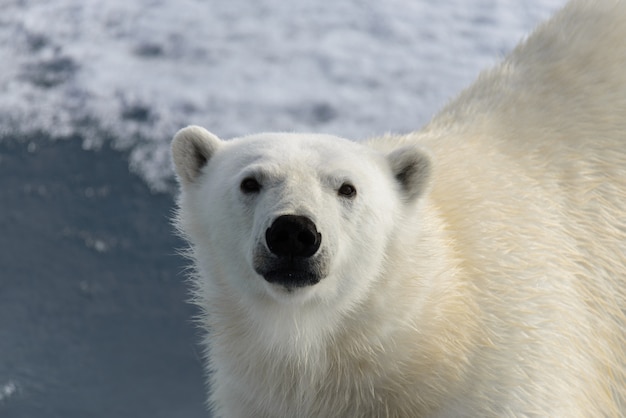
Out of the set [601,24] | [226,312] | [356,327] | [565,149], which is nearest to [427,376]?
[356,327]

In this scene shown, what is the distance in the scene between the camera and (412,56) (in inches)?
592

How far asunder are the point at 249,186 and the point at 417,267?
2.33 ft

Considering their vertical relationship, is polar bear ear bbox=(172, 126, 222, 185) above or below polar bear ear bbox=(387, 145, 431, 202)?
below

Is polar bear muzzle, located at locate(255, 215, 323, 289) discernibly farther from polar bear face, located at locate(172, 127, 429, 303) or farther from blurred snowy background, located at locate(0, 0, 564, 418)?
blurred snowy background, located at locate(0, 0, 564, 418)

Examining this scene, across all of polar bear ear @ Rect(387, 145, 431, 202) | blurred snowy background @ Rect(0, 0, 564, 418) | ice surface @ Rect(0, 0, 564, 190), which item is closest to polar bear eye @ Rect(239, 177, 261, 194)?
polar bear ear @ Rect(387, 145, 431, 202)

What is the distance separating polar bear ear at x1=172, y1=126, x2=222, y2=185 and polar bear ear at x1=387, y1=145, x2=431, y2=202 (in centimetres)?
79

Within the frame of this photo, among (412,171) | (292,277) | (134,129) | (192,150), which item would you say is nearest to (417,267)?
(412,171)

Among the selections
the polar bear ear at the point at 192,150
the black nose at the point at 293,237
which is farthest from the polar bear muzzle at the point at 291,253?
the polar bear ear at the point at 192,150

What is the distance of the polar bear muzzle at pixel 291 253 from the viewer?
3062mm

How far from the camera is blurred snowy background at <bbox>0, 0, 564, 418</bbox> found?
45.7 feet

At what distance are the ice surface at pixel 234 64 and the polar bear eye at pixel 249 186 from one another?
31.1 feet

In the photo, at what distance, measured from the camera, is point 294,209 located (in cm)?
308

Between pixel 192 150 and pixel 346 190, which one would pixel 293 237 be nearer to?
pixel 346 190

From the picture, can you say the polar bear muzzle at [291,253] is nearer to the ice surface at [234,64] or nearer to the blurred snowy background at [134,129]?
the ice surface at [234,64]
